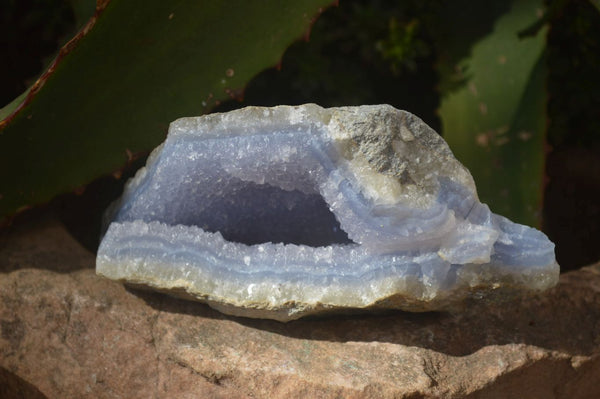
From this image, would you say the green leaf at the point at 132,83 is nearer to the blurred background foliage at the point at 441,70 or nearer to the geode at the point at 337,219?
the geode at the point at 337,219

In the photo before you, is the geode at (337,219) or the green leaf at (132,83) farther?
the green leaf at (132,83)

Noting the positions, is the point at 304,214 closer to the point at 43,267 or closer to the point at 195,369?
the point at 195,369

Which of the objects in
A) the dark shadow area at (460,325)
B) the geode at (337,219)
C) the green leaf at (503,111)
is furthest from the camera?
the green leaf at (503,111)

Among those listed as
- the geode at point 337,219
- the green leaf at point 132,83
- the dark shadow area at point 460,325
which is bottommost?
the dark shadow area at point 460,325

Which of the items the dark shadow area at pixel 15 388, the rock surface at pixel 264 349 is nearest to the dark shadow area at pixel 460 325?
the rock surface at pixel 264 349

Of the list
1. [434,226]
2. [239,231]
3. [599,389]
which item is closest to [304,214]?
[239,231]

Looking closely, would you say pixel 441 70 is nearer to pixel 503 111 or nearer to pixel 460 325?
pixel 503 111

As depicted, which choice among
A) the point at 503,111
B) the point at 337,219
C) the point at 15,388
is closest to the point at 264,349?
the point at 337,219
